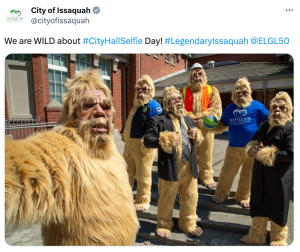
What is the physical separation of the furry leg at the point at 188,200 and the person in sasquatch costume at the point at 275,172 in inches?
27.6

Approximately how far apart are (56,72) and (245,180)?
6774 millimetres

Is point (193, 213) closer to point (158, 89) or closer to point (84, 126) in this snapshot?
point (84, 126)

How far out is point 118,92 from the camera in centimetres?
841

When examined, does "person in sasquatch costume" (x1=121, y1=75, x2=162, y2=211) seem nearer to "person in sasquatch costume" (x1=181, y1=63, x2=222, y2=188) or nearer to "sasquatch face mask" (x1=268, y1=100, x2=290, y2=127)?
"person in sasquatch costume" (x1=181, y1=63, x2=222, y2=188)

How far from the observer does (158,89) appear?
909 centimetres

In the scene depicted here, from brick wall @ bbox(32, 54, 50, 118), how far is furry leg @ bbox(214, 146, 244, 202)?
5.96 meters

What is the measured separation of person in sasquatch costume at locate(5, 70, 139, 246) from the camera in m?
0.92

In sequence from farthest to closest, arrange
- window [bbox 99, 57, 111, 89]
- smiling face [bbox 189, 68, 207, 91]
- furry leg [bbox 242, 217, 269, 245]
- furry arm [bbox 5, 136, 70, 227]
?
window [bbox 99, 57, 111, 89]
smiling face [bbox 189, 68, 207, 91]
furry leg [bbox 242, 217, 269, 245]
furry arm [bbox 5, 136, 70, 227]

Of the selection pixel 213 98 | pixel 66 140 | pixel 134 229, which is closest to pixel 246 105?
pixel 213 98

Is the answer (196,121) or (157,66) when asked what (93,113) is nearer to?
(196,121)

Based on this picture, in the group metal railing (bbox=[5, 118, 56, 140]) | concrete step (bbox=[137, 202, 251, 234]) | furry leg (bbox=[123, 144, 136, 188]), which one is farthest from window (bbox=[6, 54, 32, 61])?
concrete step (bbox=[137, 202, 251, 234])

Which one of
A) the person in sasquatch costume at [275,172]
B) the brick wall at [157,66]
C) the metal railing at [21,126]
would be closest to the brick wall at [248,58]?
the brick wall at [157,66]

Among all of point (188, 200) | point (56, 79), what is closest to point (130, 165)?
point (188, 200)
